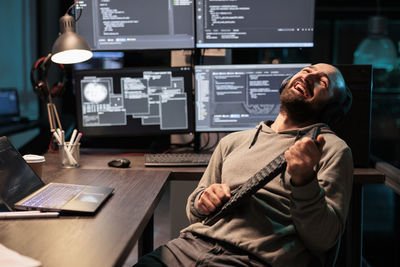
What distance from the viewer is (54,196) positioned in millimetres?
1310

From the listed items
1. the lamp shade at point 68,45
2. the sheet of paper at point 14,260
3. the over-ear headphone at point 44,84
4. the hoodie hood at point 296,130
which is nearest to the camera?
the sheet of paper at point 14,260

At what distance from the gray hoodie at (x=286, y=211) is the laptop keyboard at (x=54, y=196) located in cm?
40

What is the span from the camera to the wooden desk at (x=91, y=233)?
0.89 meters

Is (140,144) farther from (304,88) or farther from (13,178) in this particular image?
(304,88)

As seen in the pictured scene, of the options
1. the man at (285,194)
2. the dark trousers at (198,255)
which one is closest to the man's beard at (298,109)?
the man at (285,194)

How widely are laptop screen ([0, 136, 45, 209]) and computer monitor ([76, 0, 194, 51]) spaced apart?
1006 mm

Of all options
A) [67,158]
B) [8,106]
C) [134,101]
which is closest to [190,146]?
[134,101]

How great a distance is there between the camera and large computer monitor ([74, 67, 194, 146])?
2.20 meters

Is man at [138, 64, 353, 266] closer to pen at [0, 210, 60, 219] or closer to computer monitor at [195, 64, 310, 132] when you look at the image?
pen at [0, 210, 60, 219]

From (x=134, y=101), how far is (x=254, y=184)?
1188mm

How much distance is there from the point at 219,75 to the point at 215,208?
105 cm

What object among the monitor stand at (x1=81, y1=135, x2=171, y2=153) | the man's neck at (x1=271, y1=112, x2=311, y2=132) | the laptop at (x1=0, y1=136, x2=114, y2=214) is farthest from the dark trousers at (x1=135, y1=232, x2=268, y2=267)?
the monitor stand at (x1=81, y1=135, x2=171, y2=153)

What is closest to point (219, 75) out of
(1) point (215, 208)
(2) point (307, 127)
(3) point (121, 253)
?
(2) point (307, 127)

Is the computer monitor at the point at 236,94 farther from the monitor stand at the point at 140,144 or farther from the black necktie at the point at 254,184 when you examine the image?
the black necktie at the point at 254,184
